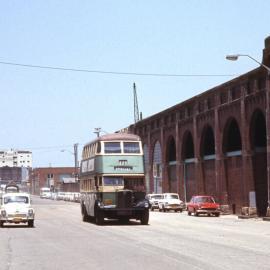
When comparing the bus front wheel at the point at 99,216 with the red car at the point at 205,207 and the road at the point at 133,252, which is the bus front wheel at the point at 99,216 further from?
the red car at the point at 205,207

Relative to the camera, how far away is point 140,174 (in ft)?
114

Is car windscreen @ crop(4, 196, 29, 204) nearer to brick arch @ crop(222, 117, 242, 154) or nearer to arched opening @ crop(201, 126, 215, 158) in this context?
brick arch @ crop(222, 117, 242, 154)

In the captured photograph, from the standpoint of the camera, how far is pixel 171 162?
222ft

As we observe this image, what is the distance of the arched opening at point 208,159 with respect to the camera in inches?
2156

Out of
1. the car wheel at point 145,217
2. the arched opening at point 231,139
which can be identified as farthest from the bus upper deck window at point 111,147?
the arched opening at point 231,139

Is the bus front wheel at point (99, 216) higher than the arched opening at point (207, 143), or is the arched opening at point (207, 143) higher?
the arched opening at point (207, 143)

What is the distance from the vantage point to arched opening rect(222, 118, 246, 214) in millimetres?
48438

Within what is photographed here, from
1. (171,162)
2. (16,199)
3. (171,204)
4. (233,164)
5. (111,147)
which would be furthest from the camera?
(171,162)

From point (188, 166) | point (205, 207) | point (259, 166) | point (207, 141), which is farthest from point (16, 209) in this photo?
point (188, 166)

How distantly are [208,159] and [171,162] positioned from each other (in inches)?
485

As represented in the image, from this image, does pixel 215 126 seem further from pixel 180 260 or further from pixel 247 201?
pixel 180 260

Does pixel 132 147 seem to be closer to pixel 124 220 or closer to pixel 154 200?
pixel 124 220

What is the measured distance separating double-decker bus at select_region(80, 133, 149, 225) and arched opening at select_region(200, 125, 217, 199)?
20389 mm

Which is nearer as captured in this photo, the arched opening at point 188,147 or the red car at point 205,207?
the red car at point 205,207
